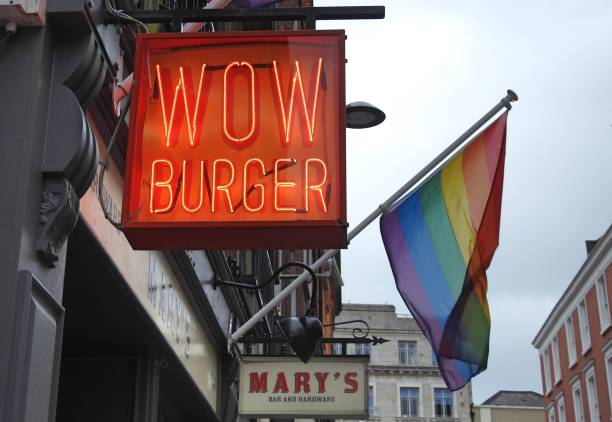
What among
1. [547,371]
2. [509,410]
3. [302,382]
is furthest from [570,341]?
[302,382]

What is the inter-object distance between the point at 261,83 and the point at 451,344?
12.3ft

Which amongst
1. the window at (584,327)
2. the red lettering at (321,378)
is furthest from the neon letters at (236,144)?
the window at (584,327)

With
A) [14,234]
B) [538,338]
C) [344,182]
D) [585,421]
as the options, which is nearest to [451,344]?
[344,182]

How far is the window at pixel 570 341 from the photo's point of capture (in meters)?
48.8

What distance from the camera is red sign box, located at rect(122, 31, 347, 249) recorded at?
18.2 ft

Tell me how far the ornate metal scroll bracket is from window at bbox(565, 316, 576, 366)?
46.2 meters

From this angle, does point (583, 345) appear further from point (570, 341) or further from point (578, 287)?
point (570, 341)

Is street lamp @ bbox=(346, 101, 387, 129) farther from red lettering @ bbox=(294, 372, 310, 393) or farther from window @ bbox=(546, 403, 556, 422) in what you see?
window @ bbox=(546, 403, 556, 422)

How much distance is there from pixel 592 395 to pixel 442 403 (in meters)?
26.5

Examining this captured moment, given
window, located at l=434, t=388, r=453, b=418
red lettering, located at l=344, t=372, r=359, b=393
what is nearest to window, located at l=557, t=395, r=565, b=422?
window, located at l=434, t=388, r=453, b=418

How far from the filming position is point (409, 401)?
234ft

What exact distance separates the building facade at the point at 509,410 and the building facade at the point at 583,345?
1453cm

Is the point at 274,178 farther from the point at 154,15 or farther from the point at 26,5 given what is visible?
the point at 26,5

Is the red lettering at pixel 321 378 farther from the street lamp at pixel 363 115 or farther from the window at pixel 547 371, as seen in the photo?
the window at pixel 547 371
